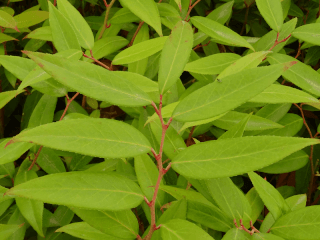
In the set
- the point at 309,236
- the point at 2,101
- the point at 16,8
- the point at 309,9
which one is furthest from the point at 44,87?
the point at 309,9

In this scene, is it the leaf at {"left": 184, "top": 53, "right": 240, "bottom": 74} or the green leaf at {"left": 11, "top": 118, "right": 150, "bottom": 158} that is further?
the leaf at {"left": 184, "top": 53, "right": 240, "bottom": 74}

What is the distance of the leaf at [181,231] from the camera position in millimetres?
463

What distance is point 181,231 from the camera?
1.56ft

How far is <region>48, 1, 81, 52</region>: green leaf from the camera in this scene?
24.7 inches

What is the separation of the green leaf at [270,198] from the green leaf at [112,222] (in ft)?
0.84

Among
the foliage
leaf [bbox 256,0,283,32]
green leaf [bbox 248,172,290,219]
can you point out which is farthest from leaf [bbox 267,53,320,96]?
green leaf [bbox 248,172,290,219]

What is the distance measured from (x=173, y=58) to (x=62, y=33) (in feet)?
0.94

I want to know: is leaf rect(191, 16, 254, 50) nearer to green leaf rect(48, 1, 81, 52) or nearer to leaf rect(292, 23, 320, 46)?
leaf rect(292, 23, 320, 46)

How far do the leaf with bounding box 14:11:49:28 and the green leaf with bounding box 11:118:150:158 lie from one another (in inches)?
23.3

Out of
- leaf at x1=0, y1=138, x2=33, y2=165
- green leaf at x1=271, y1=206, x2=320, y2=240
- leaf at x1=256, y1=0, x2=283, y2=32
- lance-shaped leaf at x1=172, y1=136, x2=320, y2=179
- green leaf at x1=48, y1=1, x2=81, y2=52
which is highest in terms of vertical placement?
leaf at x1=256, y1=0, x2=283, y2=32

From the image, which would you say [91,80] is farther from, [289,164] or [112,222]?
[289,164]

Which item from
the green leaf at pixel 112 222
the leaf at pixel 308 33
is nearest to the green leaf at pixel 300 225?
the green leaf at pixel 112 222

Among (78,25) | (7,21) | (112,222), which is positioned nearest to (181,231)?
(112,222)

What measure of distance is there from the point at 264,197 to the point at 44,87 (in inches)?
22.6
